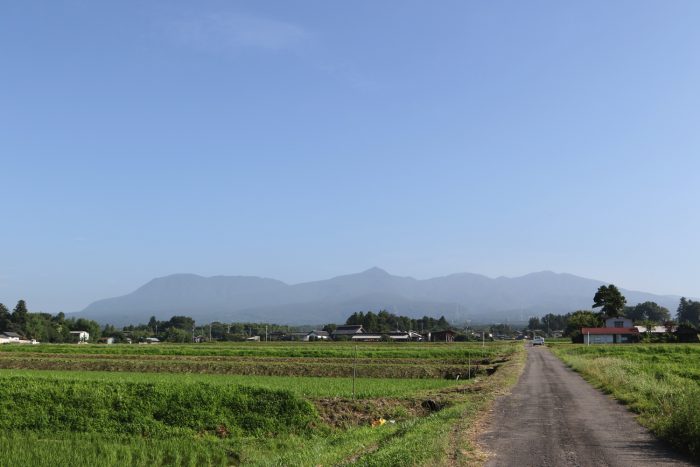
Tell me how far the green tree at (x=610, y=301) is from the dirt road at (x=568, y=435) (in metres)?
112

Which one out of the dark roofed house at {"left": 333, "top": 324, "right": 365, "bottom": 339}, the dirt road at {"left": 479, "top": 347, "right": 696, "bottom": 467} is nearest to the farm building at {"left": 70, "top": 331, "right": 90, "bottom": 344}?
the dark roofed house at {"left": 333, "top": 324, "right": 365, "bottom": 339}

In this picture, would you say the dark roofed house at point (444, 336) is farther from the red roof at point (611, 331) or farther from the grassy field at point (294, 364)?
the grassy field at point (294, 364)

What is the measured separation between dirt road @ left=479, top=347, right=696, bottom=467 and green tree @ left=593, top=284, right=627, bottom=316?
366ft

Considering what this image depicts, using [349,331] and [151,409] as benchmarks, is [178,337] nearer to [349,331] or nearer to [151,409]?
[349,331]

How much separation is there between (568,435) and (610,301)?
12210 cm

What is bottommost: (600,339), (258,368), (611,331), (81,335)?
(81,335)

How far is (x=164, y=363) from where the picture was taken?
4903 centimetres

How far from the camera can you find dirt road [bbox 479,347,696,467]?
12.2 meters

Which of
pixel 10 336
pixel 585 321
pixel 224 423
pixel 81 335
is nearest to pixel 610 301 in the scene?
pixel 585 321

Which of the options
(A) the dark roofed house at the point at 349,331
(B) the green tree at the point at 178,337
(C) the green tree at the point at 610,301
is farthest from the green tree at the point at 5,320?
(C) the green tree at the point at 610,301

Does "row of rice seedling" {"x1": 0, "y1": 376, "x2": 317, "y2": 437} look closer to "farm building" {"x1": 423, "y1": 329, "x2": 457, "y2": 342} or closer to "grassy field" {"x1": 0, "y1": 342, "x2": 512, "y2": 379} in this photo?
"grassy field" {"x1": 0, "y1": 342, "x2": 512, "y2": 379}

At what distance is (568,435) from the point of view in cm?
1502

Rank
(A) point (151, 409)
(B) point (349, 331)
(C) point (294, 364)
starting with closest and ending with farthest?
1. (A) point (151, 409)
2. (C) point (294, 364)
3. (B) point (349, 331)

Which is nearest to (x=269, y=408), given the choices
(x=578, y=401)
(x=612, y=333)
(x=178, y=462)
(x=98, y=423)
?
(x=178, y=462)
